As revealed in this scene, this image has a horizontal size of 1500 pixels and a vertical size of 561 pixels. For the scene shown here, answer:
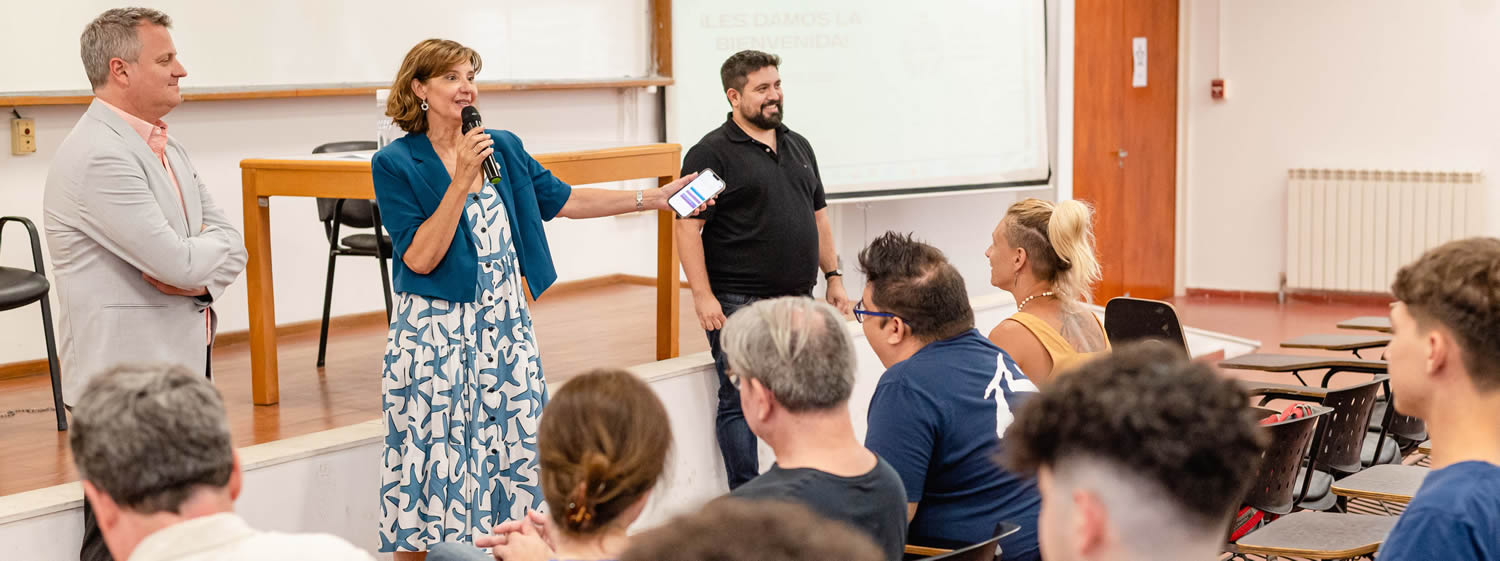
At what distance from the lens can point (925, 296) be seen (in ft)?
9.39

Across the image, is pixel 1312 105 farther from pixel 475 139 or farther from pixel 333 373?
pixel 475 139

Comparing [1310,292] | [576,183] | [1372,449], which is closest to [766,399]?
[576,183]

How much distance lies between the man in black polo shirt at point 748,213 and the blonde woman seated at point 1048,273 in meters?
0.92

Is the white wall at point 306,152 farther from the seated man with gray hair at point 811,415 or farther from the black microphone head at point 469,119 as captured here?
the seated man with gray hair at point 811,415

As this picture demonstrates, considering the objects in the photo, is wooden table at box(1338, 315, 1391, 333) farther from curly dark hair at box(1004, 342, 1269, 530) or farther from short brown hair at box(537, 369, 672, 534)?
curly dark hair at box(1004, 342, 1269, 530)

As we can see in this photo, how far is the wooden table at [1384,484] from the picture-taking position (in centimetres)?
303

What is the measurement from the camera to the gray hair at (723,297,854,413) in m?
2.27

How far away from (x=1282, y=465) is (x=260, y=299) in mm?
2902

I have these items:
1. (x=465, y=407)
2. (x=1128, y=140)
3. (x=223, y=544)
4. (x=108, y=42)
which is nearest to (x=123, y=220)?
(x=108, y=42)

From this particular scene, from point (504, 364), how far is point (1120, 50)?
21.5 ft

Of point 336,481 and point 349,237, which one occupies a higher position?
point 349,237

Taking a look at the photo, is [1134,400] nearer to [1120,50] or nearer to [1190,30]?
[1120,50]

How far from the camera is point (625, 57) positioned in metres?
7.02

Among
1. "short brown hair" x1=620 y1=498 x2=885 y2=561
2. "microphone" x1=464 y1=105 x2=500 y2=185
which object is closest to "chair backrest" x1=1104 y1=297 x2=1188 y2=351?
"microphone" x1=464 y1=105 x2=500 y2=185
